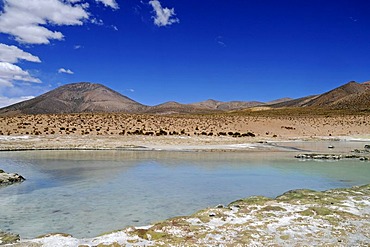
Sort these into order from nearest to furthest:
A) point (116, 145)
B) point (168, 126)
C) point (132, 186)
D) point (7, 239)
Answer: point (7, 239)
point (132, 186)
point (116, 145)
point (168, 126)

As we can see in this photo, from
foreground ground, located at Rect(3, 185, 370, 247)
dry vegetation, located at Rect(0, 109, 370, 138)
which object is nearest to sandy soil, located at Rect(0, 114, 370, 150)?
dry vegetation, located at Rect(0, 109, 370, 138)

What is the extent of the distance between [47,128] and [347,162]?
106 ft

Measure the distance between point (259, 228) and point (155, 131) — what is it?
37.4 metres

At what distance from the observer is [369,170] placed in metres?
16.8

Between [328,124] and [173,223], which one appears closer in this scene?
[173,223]

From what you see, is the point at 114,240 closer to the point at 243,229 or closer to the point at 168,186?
the point at 243,229

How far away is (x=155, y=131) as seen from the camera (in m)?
43.8

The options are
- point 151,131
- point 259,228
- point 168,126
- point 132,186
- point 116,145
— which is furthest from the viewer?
point 168,126

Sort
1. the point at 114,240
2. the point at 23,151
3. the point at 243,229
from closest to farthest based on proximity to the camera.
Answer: the point at 114,240 → the point at 243,229 → the point at 23,151

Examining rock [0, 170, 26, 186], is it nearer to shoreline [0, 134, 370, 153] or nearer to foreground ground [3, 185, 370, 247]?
foreground ground [3, 185, 370, 247]

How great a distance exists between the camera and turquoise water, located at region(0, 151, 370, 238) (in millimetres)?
8516

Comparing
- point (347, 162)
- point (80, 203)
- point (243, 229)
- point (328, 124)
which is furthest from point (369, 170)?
point (328, 124)

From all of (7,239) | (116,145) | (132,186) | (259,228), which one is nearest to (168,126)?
(116,145)

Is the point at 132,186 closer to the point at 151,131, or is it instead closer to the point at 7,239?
the point at 7,239
